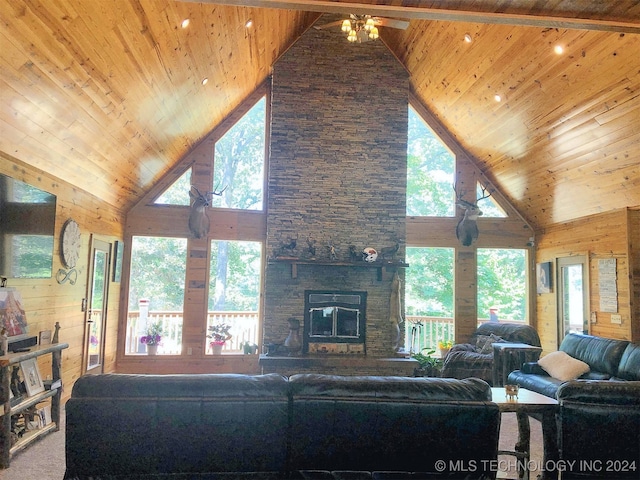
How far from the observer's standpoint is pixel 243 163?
8.05 metres

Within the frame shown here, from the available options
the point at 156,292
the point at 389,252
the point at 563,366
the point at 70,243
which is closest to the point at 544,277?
the point at 389,252

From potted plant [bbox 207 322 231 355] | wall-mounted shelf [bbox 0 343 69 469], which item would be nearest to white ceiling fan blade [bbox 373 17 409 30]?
wall-mounted shelf [bbox 0 343 69 469]

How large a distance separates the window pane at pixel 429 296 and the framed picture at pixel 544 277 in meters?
1.52

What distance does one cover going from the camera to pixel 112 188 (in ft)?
21.3

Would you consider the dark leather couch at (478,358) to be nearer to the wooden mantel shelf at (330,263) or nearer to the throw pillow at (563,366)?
the throw pillow at (563,366)

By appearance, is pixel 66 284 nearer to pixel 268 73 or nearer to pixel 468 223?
pixel 268 73

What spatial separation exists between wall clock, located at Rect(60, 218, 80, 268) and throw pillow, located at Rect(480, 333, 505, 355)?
5657mm

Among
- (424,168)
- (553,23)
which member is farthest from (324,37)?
(553,23)

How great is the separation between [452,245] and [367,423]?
635 centimetres

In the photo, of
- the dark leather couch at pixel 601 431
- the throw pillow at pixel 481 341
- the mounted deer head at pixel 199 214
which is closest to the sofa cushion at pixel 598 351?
the throw pillow at pixel 481 341

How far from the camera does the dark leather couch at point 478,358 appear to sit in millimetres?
6546

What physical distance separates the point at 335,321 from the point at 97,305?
3.43 m

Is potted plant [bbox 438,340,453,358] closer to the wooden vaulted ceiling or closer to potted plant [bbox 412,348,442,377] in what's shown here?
potted plant [bbox 412,348,442,377]

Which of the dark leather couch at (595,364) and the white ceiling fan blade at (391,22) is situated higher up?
the white ceiling fan blade at (391,22)
